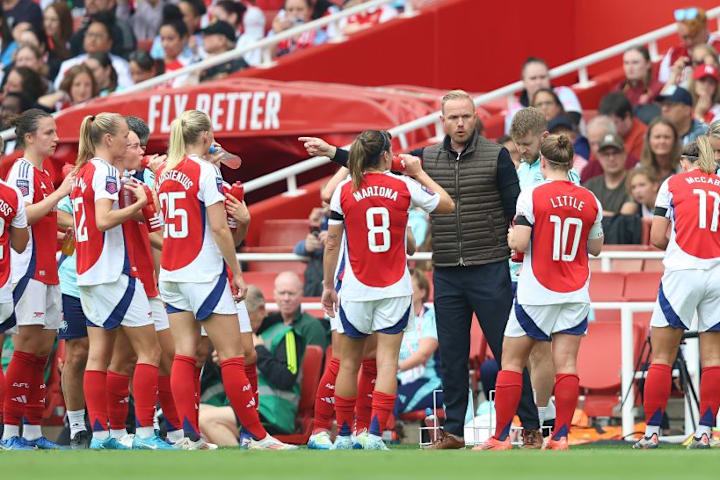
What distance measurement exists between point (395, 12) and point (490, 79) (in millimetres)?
Answer: 1263

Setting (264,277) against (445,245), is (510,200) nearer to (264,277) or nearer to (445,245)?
(445,245)

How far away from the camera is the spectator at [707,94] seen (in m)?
14.8

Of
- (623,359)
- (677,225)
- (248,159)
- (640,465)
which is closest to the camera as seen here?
(640,465)

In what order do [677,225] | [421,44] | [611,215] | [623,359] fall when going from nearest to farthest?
1. [677,225]
2. [623,359]
3. [611,215]
4. [421,44]

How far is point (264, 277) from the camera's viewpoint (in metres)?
13.9

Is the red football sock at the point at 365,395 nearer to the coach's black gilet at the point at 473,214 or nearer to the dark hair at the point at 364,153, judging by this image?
the coach's black gilet at the point at 473,214

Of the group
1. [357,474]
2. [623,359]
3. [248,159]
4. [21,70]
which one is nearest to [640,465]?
[357,474]

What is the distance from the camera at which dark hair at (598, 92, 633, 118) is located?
15.3 m

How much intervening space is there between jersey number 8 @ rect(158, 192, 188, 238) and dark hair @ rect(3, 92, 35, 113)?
28.5 feet

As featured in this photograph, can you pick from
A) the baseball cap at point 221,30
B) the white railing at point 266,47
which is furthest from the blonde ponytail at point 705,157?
the baseball cap at point 221,30

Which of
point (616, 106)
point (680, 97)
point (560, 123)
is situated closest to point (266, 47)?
point (616, 106)

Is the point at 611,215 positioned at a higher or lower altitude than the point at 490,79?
lower

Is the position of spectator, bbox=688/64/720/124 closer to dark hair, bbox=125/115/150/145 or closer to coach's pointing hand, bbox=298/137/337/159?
coach's pointing hand, bbox=298/137/337/159

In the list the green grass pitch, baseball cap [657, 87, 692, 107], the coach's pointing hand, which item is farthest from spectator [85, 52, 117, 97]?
the green grass pitch
